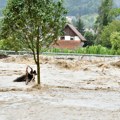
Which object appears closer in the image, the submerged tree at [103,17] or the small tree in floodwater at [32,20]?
the small tree in floodwater at [32,20]

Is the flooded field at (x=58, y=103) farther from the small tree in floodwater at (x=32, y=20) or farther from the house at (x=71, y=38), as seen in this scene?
the house at (x=71, y=38)

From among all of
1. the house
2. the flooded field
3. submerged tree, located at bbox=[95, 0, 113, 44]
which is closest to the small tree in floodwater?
the flooded field

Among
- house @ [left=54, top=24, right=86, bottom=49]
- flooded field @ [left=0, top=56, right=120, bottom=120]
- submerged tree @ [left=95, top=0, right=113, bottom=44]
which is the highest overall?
submerged tree @ [left=95, top=0, right=113, bottom=44]

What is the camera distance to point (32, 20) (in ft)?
68.4

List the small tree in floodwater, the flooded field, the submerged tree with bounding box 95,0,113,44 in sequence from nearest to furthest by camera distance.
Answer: the flooded field, the small tree in floodwater, the submerged tree with bounding box 95,0,113,44

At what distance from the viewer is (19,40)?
21125 mm

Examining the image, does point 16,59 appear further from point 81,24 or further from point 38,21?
point 81,24

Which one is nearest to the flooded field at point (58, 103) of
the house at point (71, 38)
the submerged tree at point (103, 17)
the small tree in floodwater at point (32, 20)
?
the small tree in floodwater at point (32, 20)

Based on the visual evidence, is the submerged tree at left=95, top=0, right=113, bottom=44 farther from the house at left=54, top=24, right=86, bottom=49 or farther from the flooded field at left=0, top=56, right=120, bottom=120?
the flooded field at left=0, top=56, right=120, bottom=120

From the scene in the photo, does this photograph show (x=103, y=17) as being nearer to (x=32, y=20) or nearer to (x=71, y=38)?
(x=71, y=38)

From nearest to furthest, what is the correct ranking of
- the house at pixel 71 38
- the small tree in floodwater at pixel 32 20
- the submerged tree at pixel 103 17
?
1. the small tree in floodwater at pixel 32 20
2. the house at pixel 71 38
3. the submerged tree at pixel 103 17

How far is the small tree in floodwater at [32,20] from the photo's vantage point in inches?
819

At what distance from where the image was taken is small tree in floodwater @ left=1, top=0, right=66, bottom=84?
819 inches

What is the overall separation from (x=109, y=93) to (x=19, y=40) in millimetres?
5293
